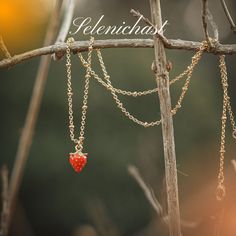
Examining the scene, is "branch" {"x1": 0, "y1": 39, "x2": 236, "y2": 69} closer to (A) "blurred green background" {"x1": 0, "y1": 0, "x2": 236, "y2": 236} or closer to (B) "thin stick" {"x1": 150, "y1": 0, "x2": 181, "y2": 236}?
(B) "thin stick" {"x1": 150, "y1": 0, "x2": 181, "y2": 236}

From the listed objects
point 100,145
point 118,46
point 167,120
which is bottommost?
point 167,120

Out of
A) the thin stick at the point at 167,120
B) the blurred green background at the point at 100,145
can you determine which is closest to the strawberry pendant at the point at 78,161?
the thin stick at the point at 167,120

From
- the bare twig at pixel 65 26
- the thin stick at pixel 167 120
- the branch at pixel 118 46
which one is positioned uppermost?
the bare twig at pixel 65 26

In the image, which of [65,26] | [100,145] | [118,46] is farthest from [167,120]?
[100,145]

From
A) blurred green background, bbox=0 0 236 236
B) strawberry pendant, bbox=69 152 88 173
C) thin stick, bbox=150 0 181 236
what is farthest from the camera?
A: blurred green background, bbox=0 0 236 236

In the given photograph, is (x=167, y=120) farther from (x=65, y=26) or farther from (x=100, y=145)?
(x=100, y=145)

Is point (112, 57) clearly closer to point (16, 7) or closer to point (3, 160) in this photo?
point (16, 7)

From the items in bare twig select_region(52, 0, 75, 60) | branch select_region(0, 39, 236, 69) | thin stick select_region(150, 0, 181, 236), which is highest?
bare twig select_region(52, 0, 75, 60)

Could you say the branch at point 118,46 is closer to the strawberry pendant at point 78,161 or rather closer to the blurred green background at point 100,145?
the strawberry pendant at point 78,161

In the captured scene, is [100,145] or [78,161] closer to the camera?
[78,161]

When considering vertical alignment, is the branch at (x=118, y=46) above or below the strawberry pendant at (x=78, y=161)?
above

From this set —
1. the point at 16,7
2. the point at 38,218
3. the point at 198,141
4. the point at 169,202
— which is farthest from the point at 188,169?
the point at 169,202

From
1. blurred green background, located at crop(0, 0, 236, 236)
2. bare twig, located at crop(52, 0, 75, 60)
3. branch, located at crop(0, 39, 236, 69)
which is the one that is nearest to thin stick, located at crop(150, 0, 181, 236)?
branch, located at crop(0, 39, 236, 69)
